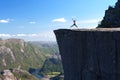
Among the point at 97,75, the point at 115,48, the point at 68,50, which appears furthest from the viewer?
the point at 68,50

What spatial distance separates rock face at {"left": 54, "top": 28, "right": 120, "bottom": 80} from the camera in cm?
3972

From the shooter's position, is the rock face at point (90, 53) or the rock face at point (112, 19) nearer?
the rock face at point (90, 53)

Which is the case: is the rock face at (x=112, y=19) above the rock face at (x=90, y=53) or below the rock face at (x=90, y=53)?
above

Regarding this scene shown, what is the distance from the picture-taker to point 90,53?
142 feet

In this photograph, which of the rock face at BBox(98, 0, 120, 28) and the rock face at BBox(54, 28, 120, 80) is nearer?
the rock face at BBox(54, 28, 120, 80)

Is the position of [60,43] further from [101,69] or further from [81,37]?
[101,69]

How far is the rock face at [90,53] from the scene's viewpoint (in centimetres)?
3972

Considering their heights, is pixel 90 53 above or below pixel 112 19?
below

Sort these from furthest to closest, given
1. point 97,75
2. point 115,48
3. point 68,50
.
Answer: point 68,50
point 97,75
point 115,48

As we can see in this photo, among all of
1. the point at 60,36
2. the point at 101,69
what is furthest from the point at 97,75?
the point at 60,36

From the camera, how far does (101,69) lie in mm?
41719

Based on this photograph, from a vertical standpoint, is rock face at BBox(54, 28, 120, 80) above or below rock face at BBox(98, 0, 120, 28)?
below

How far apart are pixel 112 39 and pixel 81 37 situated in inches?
255

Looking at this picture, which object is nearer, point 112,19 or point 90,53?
point 90,53
